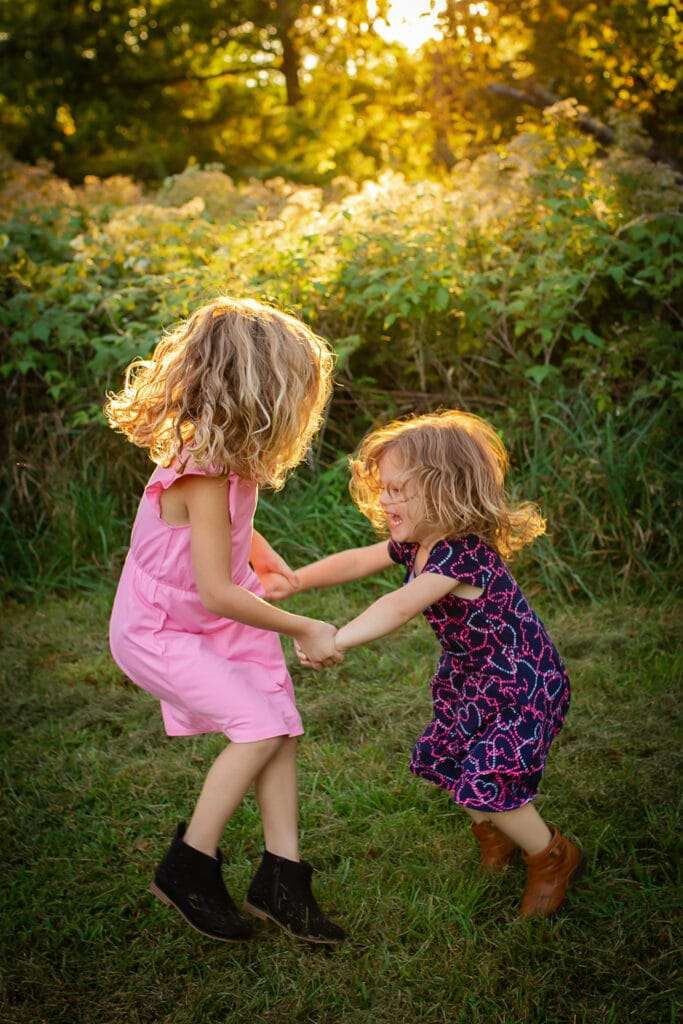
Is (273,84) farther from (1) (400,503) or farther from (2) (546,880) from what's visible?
(2) (546,880)

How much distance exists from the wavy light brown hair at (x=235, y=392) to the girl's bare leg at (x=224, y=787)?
60 centimetres

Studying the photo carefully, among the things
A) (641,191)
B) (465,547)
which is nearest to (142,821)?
(465,547)

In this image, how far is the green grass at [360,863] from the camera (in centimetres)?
214

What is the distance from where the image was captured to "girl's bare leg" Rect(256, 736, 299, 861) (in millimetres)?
2285

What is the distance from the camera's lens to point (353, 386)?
5.07 meters

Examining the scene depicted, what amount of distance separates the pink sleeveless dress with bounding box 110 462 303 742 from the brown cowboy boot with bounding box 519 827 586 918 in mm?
672

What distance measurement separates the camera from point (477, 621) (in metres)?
2.36

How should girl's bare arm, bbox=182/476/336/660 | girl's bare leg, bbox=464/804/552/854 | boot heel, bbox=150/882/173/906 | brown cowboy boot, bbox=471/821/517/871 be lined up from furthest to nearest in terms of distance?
brown cowboy boot, bbox=471/821/517/871 < girl's bare leg, bbox=464/804/552/854 < boot heel, bbox=150/882/173/906 < girl's bare arm, bbox=182/476/336/660

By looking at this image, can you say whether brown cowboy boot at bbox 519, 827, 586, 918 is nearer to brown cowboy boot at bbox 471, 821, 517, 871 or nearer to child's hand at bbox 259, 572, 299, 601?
brown cowboy boot at bbox 471, 821, 517, 871

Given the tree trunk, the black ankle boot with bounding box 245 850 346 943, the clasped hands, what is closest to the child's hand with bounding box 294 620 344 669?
the clasped hands

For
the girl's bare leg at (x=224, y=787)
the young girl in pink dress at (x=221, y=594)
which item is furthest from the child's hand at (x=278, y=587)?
the girl's bare leg at (x=224, y=787)

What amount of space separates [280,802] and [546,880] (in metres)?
0.68

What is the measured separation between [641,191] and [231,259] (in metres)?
2.06

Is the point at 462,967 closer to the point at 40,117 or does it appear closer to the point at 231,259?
the point at 231,259
